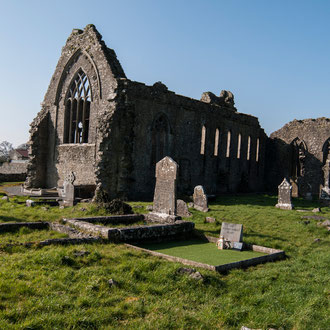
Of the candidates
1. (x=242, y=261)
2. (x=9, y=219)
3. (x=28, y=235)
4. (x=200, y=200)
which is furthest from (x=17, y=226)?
(x=200, y=200)

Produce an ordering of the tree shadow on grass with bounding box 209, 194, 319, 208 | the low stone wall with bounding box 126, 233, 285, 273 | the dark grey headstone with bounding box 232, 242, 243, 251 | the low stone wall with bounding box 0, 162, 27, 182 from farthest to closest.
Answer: the low stone wall with bounding box 0, 162, 27, 182 → the tree shadow on grass with bounding box 209, 194, 319, 208 → the dark grey headstone with bounding box 232, 242, 243, 251 → the low stone wall with bounding box 126, 233, 285, 273

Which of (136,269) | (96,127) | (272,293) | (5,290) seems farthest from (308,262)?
(96,127)

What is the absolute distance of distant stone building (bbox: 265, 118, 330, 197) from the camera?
2820 centimetres

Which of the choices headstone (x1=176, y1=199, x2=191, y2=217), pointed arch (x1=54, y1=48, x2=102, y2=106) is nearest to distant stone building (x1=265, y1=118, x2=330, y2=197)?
headstone (x1=176, y1=199, x2=191, y2=217)

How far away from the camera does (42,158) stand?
23.2 m

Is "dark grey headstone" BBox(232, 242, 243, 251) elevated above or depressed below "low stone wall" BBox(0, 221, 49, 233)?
below

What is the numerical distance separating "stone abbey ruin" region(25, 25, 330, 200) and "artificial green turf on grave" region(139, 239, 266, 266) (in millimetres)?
7105

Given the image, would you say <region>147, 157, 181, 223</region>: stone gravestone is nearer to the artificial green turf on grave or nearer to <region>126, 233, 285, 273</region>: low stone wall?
the artificial green turf on grave

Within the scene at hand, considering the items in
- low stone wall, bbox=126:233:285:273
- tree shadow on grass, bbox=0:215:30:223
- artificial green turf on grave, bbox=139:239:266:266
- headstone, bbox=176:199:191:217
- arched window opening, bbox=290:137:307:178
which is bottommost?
artificial green turf on grave, bbox=139:239:266:266

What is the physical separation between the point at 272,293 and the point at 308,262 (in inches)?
96.9

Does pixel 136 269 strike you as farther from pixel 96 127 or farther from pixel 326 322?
pixel 96 127

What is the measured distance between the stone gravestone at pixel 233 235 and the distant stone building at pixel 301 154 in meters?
18.1

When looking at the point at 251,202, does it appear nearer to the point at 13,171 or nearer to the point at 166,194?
the point at 166,194

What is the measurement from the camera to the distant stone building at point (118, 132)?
61.7 feet
